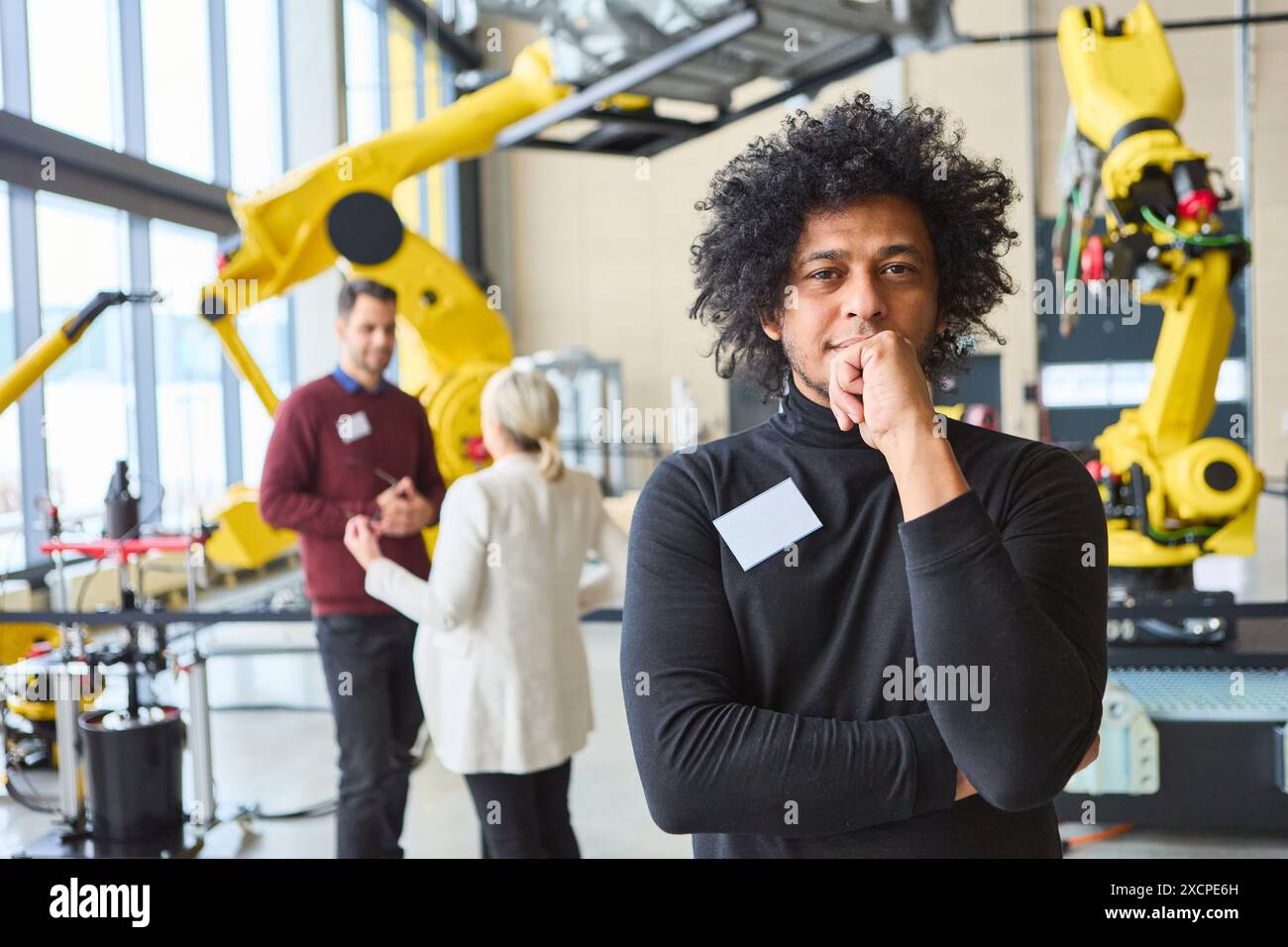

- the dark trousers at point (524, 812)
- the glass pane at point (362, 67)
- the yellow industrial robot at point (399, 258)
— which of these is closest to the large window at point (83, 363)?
the yellow industrial robot at point (399, 258)

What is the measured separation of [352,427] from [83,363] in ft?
16.3

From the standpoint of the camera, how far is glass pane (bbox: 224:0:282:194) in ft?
27.8

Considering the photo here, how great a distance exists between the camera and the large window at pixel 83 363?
6.33m

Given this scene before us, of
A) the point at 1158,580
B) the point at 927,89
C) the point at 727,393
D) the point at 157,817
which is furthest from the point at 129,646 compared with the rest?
the point at 927,89

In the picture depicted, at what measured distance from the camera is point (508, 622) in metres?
2.70

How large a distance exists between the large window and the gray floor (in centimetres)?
153

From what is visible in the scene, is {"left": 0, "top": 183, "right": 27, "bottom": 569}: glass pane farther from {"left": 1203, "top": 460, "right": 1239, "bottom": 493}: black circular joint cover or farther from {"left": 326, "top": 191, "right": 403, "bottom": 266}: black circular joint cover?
{"left": 1203, "top": 460, "right": 1239, "bottom": 493}: black circular joint cover

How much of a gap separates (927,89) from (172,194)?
10338mm

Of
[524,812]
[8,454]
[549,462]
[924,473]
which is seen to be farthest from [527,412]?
[8,454]

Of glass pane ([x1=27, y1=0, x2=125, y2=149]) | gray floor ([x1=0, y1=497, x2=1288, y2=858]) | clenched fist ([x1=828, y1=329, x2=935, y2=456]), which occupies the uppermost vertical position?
glass pane ([x1=27, y1=0, x2=125, y2=149])

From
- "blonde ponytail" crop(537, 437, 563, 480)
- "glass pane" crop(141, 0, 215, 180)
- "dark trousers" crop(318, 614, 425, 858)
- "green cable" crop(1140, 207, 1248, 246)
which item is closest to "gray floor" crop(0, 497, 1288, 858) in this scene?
"dark trousers" crop(318, 614, 425, 858)

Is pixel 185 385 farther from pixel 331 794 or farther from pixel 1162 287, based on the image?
pixel 1162 287

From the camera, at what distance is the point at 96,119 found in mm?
6570

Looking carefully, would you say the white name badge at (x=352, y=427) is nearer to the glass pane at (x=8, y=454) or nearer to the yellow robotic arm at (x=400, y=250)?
the yellow robotic arm at (x=400, y=250)
